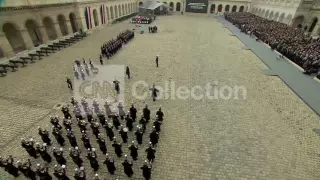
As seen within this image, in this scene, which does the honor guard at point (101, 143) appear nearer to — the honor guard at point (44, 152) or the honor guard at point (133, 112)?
the honor guard at point (44, 152)

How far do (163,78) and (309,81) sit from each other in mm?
12242

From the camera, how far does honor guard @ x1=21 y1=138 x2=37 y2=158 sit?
25.8 ft

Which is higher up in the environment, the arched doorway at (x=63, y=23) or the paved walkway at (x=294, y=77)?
the arched doorway at (x=63, y=23)

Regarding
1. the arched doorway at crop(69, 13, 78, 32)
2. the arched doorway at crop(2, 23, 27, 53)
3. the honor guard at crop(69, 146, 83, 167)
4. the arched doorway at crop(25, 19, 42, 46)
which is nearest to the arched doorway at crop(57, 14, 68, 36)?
the arched doorway at crop(69, 13, 78, 32)

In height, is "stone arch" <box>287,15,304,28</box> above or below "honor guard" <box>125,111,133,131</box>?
above

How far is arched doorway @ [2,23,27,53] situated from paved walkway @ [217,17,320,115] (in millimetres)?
27456

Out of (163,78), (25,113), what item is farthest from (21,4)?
(163,78)

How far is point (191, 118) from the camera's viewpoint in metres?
11.0

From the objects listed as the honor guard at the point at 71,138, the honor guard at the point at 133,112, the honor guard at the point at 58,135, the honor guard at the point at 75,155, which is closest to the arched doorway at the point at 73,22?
the honor guard at the point at 133,112

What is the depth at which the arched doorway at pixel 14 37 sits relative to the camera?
2073 cm

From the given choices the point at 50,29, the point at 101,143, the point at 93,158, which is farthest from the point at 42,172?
the point at 50,29

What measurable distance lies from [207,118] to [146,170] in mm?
5486

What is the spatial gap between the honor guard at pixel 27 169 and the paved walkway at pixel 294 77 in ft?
51.2

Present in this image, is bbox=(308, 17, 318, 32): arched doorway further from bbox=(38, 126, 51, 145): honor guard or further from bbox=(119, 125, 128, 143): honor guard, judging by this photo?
bbox=(38, 126, 51, 145): honor guard
